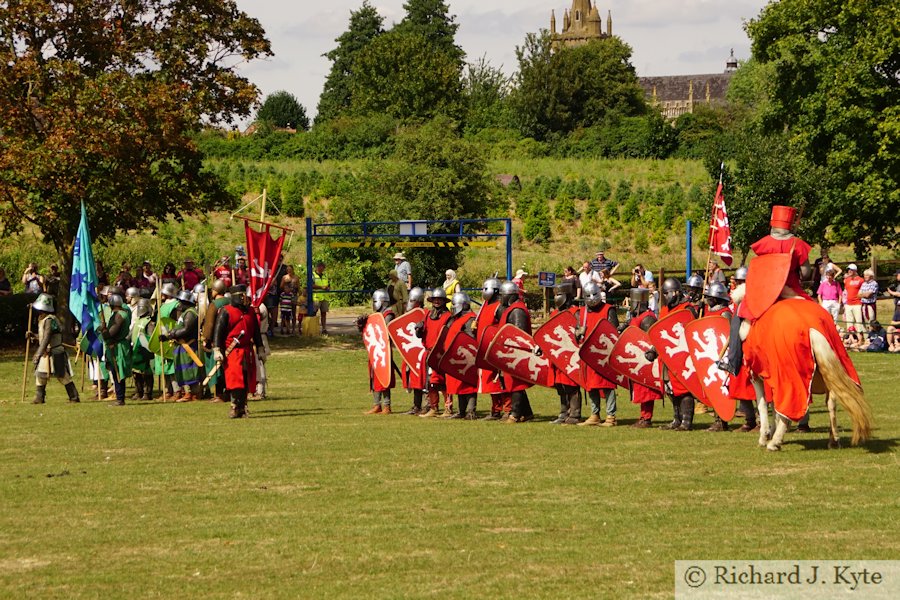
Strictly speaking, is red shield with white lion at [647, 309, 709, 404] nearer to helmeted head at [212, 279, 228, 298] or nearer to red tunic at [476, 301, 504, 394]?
red tunic at [476, 301, 504, 394]

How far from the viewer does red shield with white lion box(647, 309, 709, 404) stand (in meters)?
15.8

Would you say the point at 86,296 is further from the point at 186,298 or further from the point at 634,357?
the point at 634,357

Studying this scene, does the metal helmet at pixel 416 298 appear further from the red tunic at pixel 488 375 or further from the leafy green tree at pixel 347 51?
the leafy green tree at pixel 347 51

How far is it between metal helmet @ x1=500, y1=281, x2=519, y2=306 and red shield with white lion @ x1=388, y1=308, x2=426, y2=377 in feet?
4.52

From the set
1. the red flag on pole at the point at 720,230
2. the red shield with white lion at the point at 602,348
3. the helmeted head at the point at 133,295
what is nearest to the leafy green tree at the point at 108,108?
the helmeted head at the point at 133,295

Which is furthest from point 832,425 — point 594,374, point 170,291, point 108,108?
point 108,108

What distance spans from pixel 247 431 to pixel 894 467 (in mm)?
7648

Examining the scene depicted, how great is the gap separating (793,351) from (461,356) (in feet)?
18.2

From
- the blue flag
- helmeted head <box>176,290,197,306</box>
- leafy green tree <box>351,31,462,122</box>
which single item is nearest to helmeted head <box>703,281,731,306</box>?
helmeted head <box>176,290,197,306</box>

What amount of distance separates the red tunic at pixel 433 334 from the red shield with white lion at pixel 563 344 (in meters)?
1.71

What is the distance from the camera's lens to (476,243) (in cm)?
3578

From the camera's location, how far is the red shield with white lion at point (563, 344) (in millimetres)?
16984

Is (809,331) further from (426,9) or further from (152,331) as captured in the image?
(426,9)

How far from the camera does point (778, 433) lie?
537 inches
